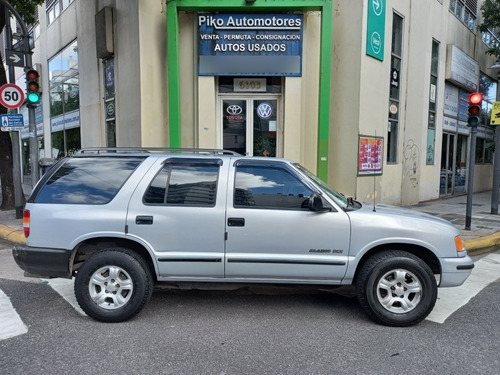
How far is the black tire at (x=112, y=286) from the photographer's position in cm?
381

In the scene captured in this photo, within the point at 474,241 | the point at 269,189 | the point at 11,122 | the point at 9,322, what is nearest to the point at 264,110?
the point at 474,241

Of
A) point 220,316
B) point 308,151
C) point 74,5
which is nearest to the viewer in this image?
point 220,316

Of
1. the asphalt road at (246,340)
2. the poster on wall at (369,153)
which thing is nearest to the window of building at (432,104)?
the poster on wall at (369,153)

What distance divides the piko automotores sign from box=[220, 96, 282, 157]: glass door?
80cm

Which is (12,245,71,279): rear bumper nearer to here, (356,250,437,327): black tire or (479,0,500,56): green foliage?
(356,250,437,327): black tire

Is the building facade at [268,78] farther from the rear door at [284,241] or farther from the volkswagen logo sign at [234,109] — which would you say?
the rear door at [284,241]

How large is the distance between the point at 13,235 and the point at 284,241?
6485 mm

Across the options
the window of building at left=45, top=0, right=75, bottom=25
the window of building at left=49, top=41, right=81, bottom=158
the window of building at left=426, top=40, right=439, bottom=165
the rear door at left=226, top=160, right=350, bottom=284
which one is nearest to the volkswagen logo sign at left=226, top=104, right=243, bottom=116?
the rear door at left=226, top=160, right=350, bottom=284

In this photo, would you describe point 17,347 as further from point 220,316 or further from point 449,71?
point 449,71

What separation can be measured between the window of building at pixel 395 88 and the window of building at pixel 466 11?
5000 mm

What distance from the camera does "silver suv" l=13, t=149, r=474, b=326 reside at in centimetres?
381

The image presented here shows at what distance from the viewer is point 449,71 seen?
14.1 metres

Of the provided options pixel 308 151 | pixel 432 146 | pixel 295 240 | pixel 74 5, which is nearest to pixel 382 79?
pixel 308 151

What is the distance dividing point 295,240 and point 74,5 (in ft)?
45.9
